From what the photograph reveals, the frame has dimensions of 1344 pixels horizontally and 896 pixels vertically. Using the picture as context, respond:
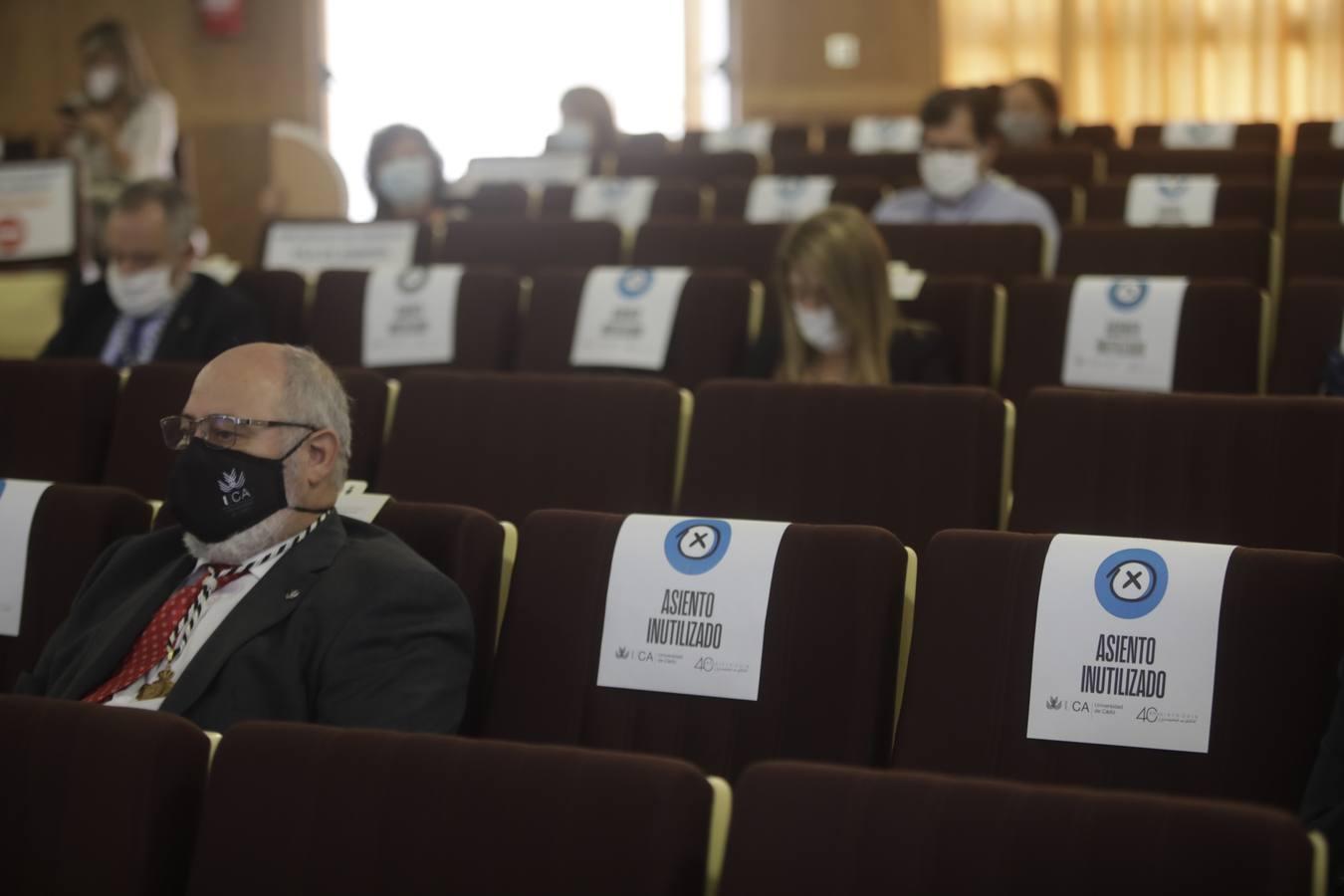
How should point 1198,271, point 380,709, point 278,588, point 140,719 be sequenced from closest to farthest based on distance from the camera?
1. point 140,719
2. point 380,709
3. point 278,588
4. point 1198,271

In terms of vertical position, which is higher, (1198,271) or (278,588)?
(1198,271)

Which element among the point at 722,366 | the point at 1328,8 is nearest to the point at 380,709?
the point at 722,366

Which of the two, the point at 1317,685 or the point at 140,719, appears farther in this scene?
the point at 1317,685

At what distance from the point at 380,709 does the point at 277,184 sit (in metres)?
8.60

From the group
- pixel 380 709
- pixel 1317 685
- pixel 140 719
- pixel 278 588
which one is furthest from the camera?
pixel 278 588

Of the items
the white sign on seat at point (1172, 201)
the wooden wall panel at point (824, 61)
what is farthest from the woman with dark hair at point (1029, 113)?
the wooden wall panel at point (824, 61)

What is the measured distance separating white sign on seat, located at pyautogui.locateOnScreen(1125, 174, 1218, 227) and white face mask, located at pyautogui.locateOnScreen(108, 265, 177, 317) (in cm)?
316

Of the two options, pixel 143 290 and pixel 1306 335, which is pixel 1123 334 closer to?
pixel 1306 335

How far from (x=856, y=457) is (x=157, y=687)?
1.20m

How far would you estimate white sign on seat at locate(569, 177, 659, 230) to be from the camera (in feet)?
20.8

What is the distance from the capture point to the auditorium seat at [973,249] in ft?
14.9

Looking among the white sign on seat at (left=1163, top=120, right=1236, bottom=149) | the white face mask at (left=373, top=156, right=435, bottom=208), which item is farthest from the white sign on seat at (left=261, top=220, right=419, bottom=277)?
the white sign on seat at (left=1163, top=120, right=1236, bottom=149)

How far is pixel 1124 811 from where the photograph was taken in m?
1.37

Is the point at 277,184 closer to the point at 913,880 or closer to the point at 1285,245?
the point at 1285,245
